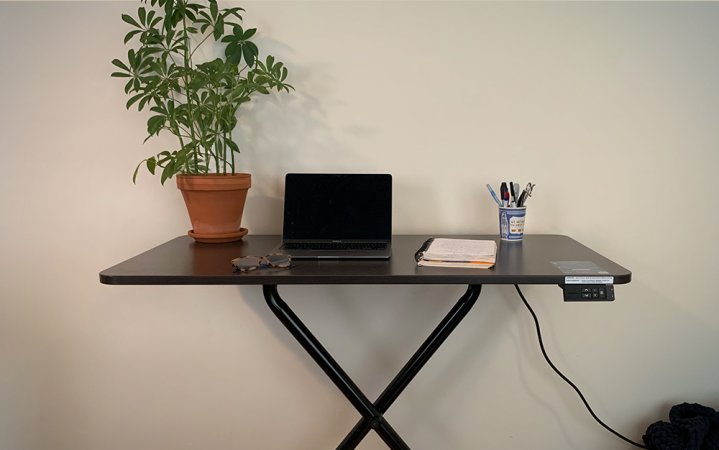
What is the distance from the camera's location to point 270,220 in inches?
72.5

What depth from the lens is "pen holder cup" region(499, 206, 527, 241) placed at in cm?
Result: 162

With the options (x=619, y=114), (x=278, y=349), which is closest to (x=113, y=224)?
(x=278, y=349)

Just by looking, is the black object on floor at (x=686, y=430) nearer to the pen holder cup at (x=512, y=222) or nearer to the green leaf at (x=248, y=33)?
the pen holder cup at (x=512, y=222)

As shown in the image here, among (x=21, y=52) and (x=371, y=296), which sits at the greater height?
(x=21, y=52)

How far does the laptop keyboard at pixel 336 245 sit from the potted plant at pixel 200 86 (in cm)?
20

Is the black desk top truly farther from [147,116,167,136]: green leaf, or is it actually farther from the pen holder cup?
[147,116,167,136]: green leaf

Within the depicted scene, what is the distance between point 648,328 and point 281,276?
1222 mm

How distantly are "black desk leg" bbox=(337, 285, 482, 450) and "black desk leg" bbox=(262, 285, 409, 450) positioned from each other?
28 mm

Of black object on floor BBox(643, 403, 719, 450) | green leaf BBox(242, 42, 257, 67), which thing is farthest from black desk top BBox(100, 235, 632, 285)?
black object on floor BBox(643, 403, 719, 450)

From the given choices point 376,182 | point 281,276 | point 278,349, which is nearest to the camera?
point 281,276

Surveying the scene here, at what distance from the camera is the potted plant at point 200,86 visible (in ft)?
5.21

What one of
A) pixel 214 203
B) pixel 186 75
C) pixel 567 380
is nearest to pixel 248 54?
pixel 186 75

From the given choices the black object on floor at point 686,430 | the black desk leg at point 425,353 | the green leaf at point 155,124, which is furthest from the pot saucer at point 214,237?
the black object on floor at point 686,430

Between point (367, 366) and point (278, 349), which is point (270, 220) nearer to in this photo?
point (278, 349)
